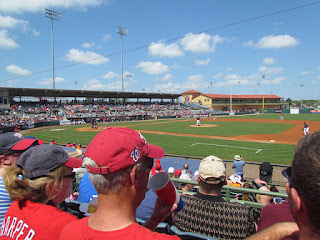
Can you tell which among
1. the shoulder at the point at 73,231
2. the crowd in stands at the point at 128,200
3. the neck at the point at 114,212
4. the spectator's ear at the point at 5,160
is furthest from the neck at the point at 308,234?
the spectator's ear at the point at 5,160

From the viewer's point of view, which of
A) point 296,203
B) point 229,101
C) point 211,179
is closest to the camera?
point 296,203

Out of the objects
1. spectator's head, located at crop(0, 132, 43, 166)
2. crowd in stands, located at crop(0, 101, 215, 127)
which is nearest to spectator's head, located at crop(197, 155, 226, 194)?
spectator's head, located at crop(0, 132, 43, 166)

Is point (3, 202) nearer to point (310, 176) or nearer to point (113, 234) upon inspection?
point (113, 234)

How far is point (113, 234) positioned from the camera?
1.17 metres

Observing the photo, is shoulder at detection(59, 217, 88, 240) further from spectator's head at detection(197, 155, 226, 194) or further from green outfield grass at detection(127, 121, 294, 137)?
green outfield grass at detection(127, 121, 294, 137)

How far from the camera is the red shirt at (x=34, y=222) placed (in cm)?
163

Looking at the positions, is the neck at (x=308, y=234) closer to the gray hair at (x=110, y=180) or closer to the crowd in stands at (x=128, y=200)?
the crowd in stands at (x=128, y=200)

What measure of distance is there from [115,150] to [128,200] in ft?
1.10

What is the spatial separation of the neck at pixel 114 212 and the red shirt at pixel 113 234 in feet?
0.11

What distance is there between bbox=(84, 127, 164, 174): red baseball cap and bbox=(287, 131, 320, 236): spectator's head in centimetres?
87

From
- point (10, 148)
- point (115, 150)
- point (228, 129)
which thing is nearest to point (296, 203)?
point (115, 150)

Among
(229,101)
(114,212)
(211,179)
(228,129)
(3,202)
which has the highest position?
(229,101)

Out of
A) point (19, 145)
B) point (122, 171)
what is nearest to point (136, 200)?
point (122, 171)

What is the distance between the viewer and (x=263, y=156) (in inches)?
567
